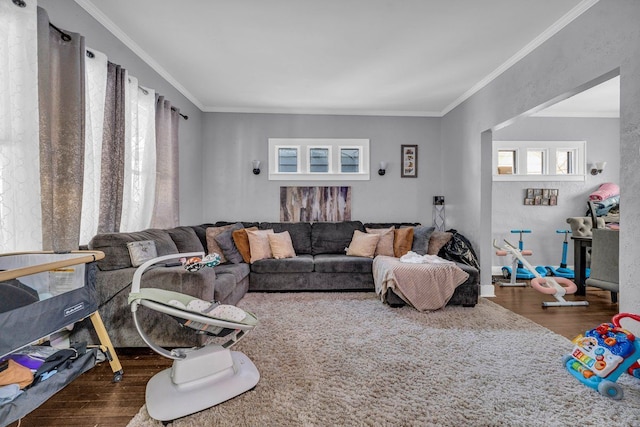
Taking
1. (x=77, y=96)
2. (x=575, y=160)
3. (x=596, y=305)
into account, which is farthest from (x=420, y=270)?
(x=575, y=160)

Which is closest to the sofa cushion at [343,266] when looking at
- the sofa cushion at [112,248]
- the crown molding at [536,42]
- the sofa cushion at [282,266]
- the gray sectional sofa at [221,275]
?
the gray sectional sofa at [221,275]

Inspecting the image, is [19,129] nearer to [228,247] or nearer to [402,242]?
[228,247]

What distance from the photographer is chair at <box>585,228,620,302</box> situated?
110 inches

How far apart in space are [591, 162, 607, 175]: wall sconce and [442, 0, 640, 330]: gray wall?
2490 millimetres

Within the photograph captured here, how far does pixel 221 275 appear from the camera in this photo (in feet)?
9.57

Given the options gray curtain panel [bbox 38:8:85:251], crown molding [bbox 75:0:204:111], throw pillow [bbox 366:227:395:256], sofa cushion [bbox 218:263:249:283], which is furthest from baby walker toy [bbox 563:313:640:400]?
crown molding [bbox 75:0:204:111]

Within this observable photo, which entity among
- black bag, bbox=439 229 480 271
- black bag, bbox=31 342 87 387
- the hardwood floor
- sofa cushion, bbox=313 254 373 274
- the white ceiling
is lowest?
the hardwood floor

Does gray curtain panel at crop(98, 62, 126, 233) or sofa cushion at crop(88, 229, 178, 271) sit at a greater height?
gray curtain panel at crop(98, 62, 126, 233)

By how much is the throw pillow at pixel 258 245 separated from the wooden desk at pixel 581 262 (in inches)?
153

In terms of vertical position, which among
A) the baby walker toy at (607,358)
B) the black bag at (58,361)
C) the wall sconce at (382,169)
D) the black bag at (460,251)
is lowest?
the baby walker toy at (607,358)

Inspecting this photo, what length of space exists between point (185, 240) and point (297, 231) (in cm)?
166

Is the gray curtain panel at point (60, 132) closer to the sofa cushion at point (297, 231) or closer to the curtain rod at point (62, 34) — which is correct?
the curtain rod at point (62, 34)

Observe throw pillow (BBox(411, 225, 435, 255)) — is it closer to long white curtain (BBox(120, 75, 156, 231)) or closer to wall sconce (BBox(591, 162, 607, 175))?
wall sconce (BBox(591, 162, 607, 175))

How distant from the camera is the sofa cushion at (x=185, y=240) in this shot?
319 cm
